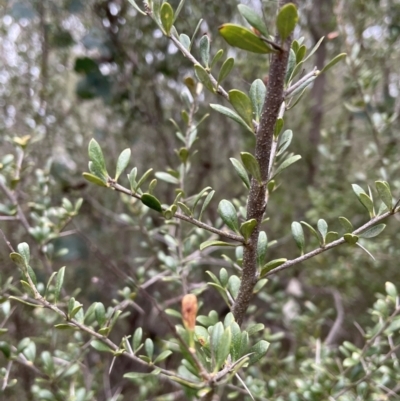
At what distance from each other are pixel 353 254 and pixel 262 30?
3.40 ft

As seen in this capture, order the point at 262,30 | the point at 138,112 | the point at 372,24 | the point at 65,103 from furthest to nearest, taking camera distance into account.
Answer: the point at 65,103
the point at 138,112
the point at 372,24
the point at 262,30

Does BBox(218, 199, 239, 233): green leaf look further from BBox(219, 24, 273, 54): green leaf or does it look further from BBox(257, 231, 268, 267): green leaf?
BBox(219, 24, 273, 54): green leaf

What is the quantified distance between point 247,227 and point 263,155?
0.07 m

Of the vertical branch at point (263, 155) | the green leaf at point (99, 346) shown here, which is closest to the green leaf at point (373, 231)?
the vertical branch at point (263, 155)

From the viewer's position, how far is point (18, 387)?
57.4 inches

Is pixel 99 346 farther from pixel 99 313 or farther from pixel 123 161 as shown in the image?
pixel 123 161

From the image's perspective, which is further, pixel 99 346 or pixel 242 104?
pixel 99 346

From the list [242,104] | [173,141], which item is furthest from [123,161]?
[173,141]

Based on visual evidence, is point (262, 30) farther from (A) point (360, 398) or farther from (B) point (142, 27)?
(B) point (142, 27)

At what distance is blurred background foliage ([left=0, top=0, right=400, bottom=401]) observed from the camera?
4.19 feet

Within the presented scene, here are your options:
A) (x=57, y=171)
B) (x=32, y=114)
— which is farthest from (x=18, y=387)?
(x=32, y=114)

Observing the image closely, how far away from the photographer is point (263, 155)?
14.1 inches

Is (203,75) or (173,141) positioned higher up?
(203,75)

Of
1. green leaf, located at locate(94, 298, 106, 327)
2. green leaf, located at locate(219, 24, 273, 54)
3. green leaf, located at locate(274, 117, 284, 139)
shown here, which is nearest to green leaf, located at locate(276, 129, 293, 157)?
green leaf, located at locate(274, 117, 284, 139)
